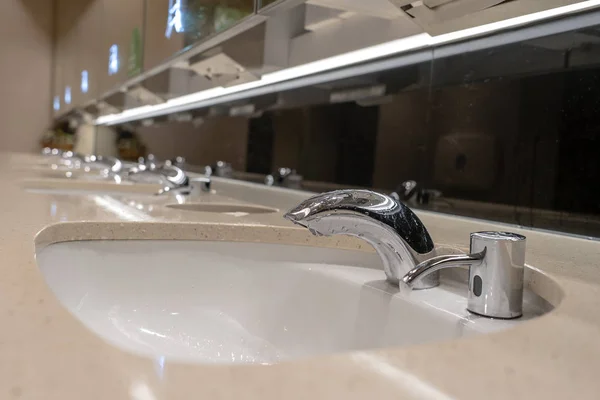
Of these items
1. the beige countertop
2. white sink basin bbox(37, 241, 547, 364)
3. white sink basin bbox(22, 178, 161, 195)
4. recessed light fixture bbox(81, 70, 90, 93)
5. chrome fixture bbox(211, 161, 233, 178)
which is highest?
recessed light fixture bbox(81, 70, 90, 93)

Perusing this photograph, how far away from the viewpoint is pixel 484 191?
1.12 meters

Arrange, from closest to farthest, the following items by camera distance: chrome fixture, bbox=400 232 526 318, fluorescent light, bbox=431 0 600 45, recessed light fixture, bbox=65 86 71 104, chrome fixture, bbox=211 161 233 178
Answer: chrome fixture, bbox=400 232 526 318 → fluorescent light, bbox=431 0 600 45 → chrome fixture, bbox=211 161 233 178 → recessed light fixture, bbox=65 86 71 104

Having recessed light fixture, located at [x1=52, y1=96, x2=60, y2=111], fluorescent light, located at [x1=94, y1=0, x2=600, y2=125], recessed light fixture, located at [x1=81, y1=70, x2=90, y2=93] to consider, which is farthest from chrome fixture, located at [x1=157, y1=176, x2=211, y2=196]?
recessed light fixture, located at [x1=52, y1=96, x2=60, y2=111]

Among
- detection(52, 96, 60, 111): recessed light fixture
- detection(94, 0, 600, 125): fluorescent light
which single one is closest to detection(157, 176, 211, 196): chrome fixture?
detection(94, 0, 600, 125): fluorescent light

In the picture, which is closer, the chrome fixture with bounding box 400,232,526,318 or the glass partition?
the chrome fixture with bounding box 400,232,526,318

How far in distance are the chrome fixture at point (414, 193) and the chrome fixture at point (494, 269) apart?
2.45 ft

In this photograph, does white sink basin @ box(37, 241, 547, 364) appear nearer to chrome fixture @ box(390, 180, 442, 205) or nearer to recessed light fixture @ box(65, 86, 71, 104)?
chrome fixture @ box(390, 180, 442, 205)

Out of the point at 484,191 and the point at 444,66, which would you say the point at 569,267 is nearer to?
the point at 484,191

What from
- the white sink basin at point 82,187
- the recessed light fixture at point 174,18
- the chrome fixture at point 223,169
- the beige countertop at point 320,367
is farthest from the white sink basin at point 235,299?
the chrome fixture at point 223,169

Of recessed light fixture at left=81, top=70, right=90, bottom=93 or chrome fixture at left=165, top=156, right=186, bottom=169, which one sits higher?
recessed light fixture at left=81, top=70, right=90, bottom=93

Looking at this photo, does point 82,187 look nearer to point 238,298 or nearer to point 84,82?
point 238,298

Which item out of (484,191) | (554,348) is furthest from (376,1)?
(554,348)

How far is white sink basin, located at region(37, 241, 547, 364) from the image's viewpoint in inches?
25.6

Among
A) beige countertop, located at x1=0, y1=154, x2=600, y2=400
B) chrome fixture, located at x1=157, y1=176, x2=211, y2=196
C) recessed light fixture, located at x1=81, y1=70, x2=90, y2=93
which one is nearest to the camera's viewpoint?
beige countertop, located at x1=0, y1=154, x2=600, y2=400
